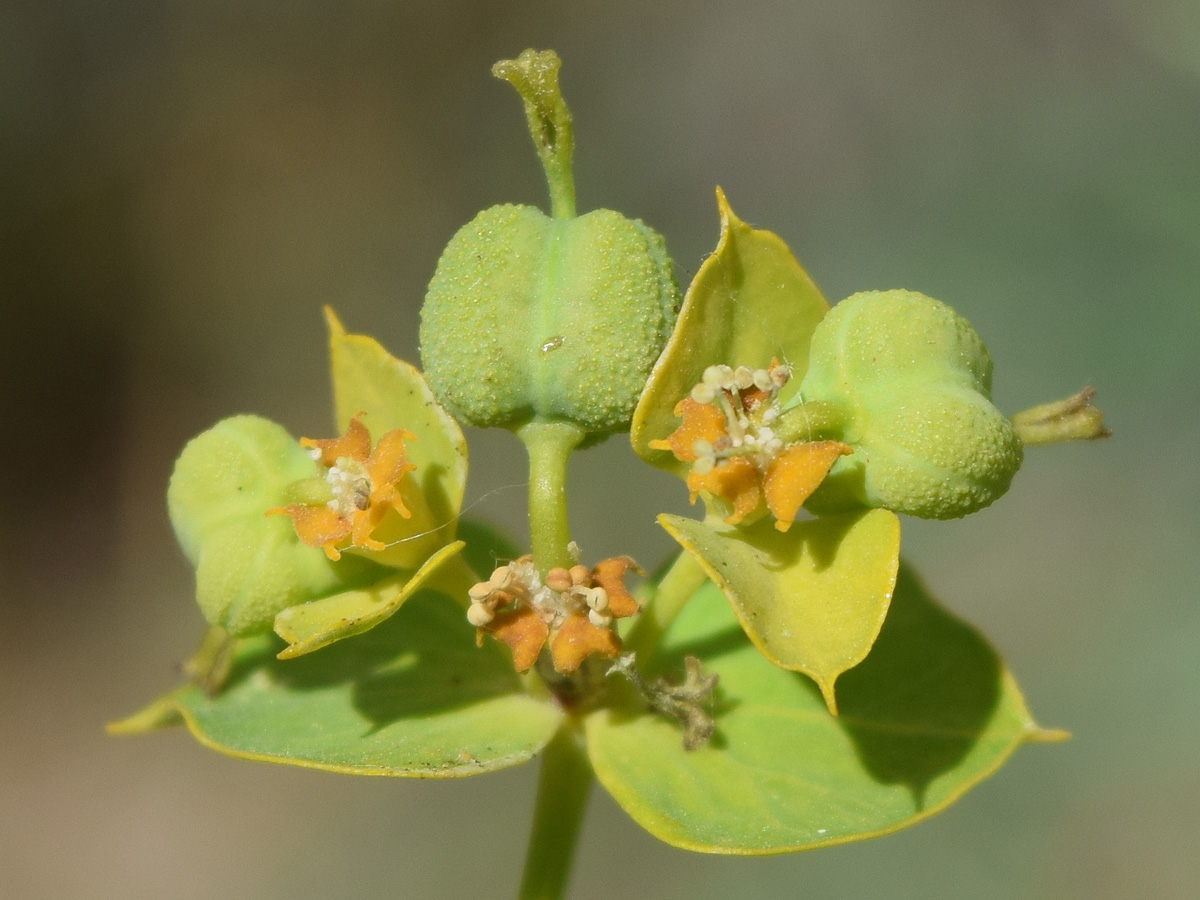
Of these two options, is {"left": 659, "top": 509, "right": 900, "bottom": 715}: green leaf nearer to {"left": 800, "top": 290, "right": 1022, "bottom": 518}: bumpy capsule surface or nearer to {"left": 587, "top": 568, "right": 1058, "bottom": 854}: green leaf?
{"left": 800, "top": 290, "right": 1022, "bottom": 518}: bumpy capsule surface

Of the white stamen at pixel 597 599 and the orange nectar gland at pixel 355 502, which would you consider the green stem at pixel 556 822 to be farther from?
the orange nectar gland at pixel 355 502

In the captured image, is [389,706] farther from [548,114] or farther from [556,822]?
[548,114]

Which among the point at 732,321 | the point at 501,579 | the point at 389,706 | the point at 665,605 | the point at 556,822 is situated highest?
the point at 732,321

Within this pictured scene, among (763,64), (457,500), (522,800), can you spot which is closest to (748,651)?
(457,500)

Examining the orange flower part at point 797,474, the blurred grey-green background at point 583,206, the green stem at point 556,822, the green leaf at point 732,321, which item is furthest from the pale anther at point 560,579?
the blurred grey-green background at point 583,206

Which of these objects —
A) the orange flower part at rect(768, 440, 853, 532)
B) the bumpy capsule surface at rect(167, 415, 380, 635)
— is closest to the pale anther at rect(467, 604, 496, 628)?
the bumpy capsule surface at rect(167, 415, 380, 635)

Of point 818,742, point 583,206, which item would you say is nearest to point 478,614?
point 818,742
